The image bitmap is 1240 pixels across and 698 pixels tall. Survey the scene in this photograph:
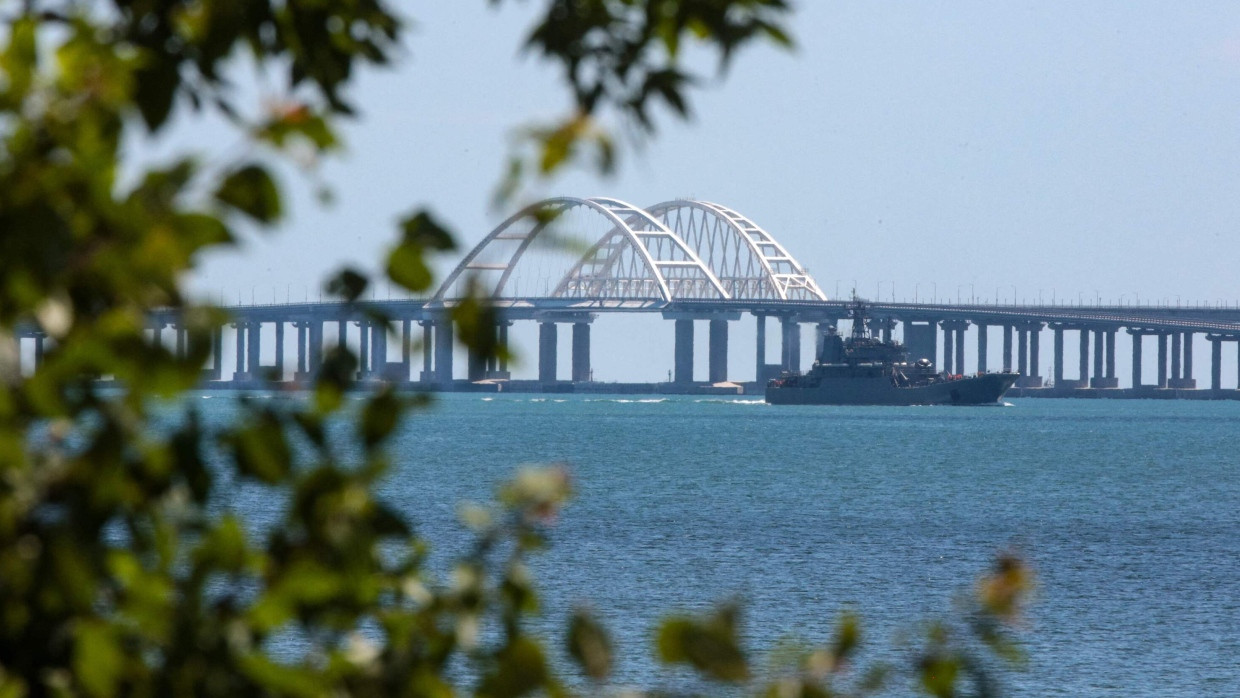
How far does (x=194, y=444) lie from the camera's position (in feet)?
8.45

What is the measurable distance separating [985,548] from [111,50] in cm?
3966

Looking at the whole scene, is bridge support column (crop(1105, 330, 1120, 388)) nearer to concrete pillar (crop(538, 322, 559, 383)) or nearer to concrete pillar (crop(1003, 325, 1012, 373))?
concrete pillar (crop(1003, 325, 1012, 373))

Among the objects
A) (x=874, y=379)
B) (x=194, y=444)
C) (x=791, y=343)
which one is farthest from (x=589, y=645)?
(x=791, y=343)

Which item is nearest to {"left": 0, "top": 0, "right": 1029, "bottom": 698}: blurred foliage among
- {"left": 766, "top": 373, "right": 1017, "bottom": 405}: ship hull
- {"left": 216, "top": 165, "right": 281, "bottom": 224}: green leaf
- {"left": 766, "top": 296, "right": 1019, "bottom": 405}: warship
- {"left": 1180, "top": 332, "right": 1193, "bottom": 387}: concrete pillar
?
{"left": 216, "top": 165, "right": 281, "bottom": 224}: green leaf

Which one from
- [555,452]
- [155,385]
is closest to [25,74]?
[155,385]

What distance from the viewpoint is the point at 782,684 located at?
2.84m

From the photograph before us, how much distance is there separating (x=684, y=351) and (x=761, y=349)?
7374mm

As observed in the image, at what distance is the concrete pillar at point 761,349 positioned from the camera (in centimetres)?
17312

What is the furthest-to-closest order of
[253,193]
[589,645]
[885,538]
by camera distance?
1. [885,538]
2. [589,645]
3. [253,193]

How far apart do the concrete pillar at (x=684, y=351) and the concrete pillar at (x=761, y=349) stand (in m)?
6.42

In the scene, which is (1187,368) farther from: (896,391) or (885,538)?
(885,538)

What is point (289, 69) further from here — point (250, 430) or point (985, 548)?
point (985, 548)

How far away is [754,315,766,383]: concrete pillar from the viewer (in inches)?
6816

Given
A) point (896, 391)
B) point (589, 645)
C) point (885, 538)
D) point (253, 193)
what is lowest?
point (885, 538)
